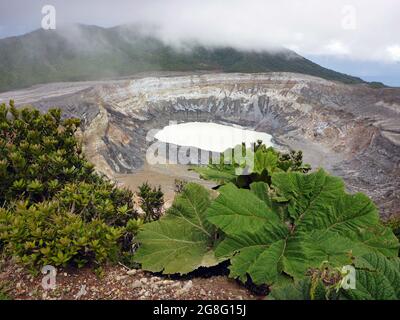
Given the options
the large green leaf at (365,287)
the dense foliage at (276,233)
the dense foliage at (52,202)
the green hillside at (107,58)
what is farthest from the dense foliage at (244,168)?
the green hillside at (107,58)

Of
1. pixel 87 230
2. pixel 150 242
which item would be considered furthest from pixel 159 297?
pixel 87 230

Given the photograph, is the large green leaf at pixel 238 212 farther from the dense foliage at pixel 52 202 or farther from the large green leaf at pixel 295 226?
the dense foliage at pixel 52 202

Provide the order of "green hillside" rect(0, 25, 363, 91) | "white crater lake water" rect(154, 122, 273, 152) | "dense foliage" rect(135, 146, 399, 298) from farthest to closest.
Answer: "green hillside" rect(0, 25, 363, 91)
"white crater lake water" rect(154, 122, 273, 152)
"dense foliage" rect(135, 146, 399, 298)

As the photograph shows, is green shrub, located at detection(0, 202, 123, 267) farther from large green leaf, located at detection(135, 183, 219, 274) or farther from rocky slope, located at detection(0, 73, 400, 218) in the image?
rocky slope, located at detection(0, 73, 400, 218)

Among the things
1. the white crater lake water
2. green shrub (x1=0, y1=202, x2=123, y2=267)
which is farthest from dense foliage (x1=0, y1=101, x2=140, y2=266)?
the white crater lake water

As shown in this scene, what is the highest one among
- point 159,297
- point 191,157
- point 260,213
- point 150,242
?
point 260,213

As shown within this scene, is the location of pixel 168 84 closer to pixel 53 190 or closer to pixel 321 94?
pixel 321 94
